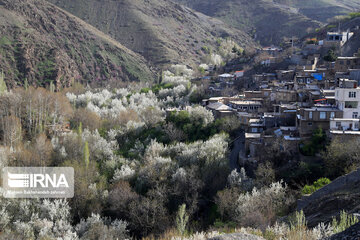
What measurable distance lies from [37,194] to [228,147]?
11732 mm

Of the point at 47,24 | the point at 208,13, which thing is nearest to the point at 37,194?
the point at 47,24

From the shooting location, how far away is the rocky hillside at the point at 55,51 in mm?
62956

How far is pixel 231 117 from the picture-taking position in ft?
93.7

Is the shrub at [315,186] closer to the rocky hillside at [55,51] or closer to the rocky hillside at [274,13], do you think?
the rocky hillside at [55,51]

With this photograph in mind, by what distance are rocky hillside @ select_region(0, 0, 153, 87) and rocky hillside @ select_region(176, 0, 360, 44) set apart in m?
38.3

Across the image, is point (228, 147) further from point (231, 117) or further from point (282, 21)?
point (282, 21)

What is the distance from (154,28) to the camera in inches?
3447

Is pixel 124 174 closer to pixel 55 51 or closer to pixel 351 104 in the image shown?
pixel 351 104

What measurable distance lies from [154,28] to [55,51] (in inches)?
1030

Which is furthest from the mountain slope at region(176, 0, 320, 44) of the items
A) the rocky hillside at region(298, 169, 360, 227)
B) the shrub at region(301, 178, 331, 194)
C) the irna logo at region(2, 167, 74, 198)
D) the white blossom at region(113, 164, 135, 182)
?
the rocky hillside at region(298, 169, 360, 227)

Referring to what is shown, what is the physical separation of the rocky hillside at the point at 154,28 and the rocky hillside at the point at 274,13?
720 centimetres

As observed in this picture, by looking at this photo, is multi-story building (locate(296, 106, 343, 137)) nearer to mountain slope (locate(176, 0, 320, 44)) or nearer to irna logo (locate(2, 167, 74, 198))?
irna logo (locate(2, 167, 74, 198))

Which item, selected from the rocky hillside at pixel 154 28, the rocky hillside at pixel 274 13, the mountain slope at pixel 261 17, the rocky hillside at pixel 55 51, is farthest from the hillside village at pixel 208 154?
the rocky hillside at pixel 274 13

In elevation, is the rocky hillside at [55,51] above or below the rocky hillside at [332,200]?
above
